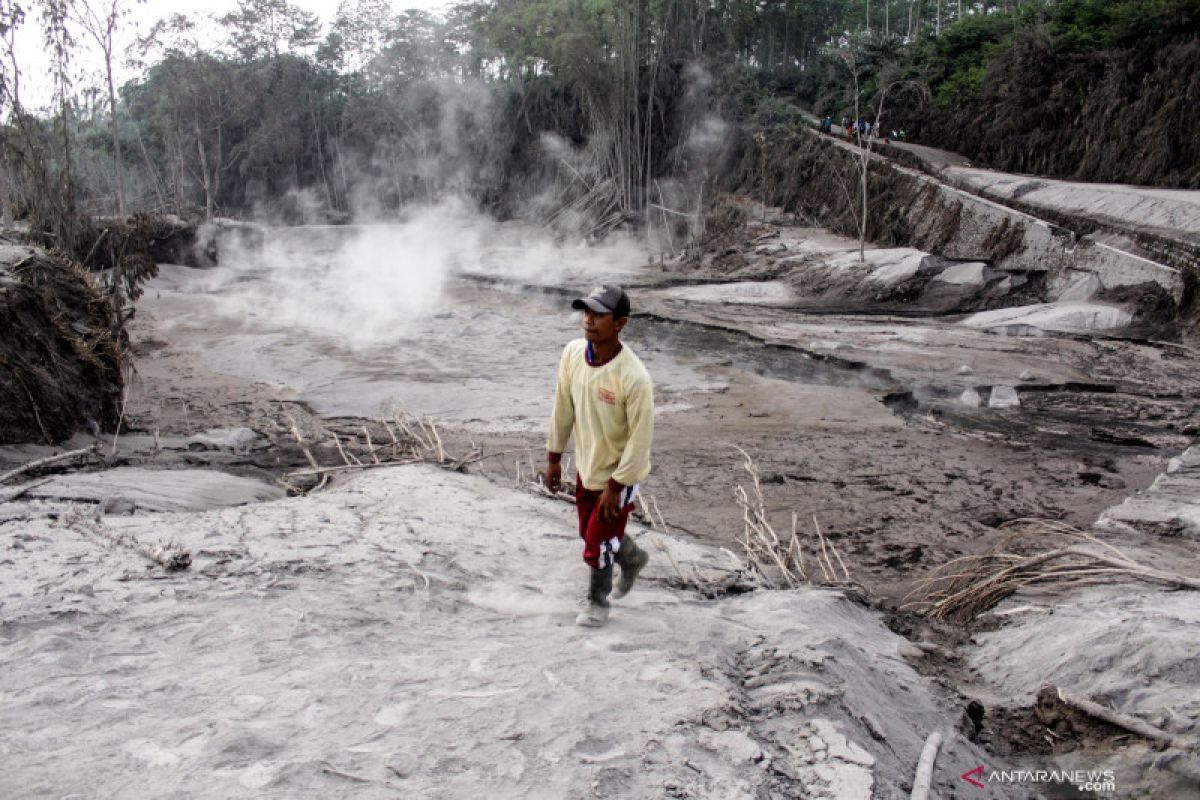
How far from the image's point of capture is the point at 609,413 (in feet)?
10.4

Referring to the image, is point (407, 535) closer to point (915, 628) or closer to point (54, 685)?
point (54, 685)

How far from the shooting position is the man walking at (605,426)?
3.08 metres

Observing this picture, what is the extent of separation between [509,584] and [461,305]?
12635mm

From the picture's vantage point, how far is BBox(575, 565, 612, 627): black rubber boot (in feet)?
10.6

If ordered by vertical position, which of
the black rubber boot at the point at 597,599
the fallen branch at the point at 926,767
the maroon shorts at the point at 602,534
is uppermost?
the maroon shorts at the point at 602,534

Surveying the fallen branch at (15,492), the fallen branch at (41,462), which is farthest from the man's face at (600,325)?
the fallen branch at (41,462)

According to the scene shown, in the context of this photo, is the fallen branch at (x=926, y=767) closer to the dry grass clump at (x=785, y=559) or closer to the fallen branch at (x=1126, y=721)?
the fallen branch at (x=1126, y=721)

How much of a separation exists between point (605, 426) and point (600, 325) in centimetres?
39

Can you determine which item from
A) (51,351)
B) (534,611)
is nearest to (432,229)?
(51,351)

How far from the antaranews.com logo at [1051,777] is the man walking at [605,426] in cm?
135

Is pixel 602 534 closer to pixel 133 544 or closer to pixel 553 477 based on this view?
pixel 553 477

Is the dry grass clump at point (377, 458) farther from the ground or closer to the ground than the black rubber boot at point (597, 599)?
closer to the ground

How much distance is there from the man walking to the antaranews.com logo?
53.3 inches

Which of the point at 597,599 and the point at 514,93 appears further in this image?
the point at 514,93
